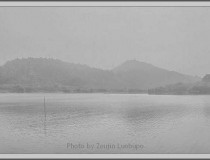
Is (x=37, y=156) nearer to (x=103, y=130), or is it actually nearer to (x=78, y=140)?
(x=78, y=140)

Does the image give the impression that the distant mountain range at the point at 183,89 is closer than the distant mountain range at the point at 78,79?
No

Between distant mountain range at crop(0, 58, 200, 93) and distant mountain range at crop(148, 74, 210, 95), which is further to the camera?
distant mountain range at crop(148, 74, 210, 95)

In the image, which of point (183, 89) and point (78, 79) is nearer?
point (183, 89)

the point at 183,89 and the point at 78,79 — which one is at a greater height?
the point at 78,79

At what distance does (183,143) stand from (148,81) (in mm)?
100896

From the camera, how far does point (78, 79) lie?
142000mm

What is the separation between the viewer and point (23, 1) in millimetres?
20922

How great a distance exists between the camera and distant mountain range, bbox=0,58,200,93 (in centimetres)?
11112

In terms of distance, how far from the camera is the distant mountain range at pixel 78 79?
11112 centimetres

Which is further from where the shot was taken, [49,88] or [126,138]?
[49,88]

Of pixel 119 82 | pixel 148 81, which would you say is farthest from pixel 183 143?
pixel 119 82

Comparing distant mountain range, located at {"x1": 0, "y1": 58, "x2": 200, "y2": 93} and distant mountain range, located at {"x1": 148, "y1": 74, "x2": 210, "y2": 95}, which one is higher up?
distant mountain range, located at {"x1": 0, "y1": 58, "x2": 200, "y2": 93}

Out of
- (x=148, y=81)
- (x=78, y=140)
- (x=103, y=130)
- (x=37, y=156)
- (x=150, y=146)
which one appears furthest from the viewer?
(x=148, y=81)

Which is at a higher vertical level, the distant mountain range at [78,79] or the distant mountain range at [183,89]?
the distant mountain range at [78,79]
